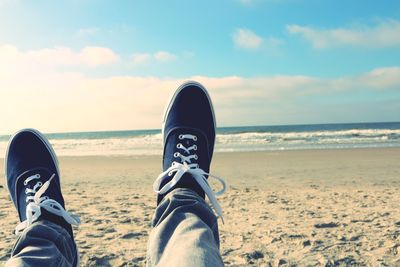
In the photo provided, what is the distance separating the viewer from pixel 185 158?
2316 mm

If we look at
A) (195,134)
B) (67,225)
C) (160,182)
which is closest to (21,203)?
(67,225)

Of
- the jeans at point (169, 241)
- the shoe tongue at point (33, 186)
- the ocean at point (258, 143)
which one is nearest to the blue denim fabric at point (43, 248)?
the jeans at point (169, 241)

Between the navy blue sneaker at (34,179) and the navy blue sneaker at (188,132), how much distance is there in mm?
646

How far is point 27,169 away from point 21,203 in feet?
0.88

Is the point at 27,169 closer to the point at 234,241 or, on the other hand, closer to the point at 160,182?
the point at 160,182

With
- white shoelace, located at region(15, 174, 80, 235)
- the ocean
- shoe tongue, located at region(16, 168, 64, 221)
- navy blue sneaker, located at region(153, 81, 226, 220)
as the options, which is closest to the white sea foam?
the ocean

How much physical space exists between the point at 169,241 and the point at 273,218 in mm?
1734

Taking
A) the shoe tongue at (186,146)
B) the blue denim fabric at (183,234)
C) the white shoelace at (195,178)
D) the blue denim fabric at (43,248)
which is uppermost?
the shoe tongue at (186,146)

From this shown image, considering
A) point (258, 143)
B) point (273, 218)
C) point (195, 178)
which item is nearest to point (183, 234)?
point (195, 178)

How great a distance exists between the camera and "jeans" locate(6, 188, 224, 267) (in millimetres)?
1270

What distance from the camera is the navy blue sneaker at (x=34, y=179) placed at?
2047 millimetres

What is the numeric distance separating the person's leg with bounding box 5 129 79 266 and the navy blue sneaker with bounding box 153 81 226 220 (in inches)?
22.5

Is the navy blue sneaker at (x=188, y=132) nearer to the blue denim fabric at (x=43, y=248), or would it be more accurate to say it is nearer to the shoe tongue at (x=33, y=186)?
the blue denim fabric at (x=43, y=248)

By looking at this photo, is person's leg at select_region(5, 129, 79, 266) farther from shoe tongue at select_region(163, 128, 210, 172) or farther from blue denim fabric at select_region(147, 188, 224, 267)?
shoe tongue at select_region(163, 128, 210, 172)
